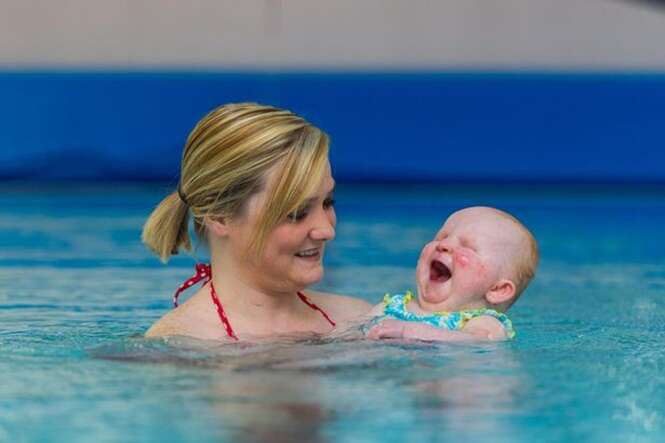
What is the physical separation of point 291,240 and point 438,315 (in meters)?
0.39

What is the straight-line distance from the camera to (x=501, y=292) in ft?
10.8

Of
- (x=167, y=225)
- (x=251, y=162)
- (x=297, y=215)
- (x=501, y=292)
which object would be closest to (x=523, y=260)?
(x=501, y=292)

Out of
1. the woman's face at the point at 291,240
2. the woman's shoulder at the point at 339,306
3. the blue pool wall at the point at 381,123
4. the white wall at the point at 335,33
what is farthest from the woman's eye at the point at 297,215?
the white wall at the point at 335,33

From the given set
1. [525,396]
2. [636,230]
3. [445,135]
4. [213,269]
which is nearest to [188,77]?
[445,135]

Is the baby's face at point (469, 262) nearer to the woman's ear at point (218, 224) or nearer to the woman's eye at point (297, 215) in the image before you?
the woman's eye at point (297, 215)

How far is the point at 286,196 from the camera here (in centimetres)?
304

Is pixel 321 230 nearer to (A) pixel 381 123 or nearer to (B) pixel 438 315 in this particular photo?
(B) pixel 438 315

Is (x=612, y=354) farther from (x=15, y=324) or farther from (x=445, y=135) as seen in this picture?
(x=445, y=135)

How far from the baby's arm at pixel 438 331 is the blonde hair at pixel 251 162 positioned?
311mm

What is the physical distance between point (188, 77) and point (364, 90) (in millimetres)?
851

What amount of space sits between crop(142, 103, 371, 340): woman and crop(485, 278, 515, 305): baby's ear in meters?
0.39

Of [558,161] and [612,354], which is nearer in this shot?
[612,354]

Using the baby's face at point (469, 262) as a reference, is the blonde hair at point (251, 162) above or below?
above

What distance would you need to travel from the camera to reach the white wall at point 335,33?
800 cm
